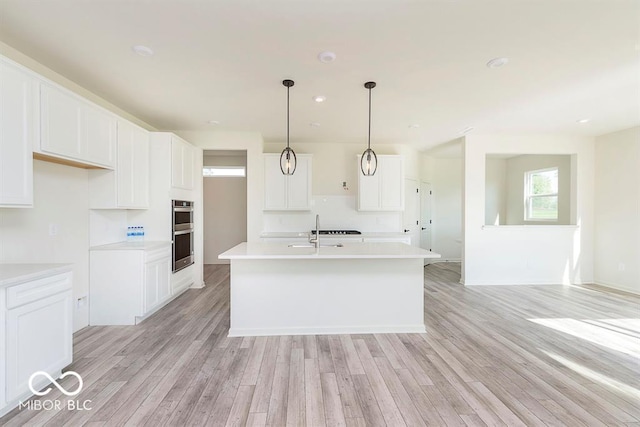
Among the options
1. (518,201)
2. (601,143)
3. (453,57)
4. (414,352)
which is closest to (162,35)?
(453,57)

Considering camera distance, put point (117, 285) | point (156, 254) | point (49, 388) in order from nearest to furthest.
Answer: point (49, 388) → point (117, 285) → point (156, 254)

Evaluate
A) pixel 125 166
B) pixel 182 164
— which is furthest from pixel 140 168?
pixel 182 164

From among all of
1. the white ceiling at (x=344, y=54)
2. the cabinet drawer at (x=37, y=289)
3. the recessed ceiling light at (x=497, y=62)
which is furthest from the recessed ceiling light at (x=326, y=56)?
the cabinet drawer at (x=37, y=289)

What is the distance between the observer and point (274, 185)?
15.9 ft

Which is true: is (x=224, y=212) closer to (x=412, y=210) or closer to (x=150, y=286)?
(x=150, y=286)

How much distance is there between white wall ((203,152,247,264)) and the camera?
621 cm

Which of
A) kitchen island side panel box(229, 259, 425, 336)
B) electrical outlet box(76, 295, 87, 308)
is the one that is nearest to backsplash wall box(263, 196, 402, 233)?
kitchen island side panel box(229, 259, 425, 336)

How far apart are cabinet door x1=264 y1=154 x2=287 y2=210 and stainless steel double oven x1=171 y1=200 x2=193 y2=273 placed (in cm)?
128

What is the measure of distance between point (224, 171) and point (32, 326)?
4.67 meters

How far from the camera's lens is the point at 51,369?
198 cm

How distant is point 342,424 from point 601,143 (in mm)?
6238

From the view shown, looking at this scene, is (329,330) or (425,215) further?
(425,215)

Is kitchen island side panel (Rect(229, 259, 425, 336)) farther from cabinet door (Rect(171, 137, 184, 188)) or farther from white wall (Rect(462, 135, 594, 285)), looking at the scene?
white wall (Rect(462, 135, 594, 285))

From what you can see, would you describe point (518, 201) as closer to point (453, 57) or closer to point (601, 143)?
point (601, 143)
